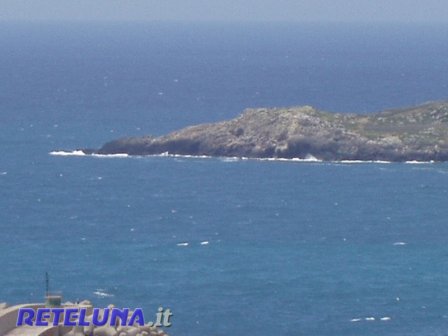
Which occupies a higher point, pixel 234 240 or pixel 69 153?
pixel 69 153

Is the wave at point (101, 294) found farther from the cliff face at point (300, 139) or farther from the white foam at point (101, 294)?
the cliff face at point (300, 139)

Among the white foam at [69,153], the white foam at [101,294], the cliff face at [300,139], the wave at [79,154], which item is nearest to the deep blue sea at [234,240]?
the white foam at [101,294]

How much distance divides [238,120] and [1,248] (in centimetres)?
5760

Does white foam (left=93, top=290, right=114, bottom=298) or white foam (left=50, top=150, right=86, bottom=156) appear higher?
white foam (left=50, top=150, right=86, bottom=156)

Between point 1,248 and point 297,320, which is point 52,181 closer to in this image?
point 1,248

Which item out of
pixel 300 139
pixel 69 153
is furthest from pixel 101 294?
pixel 69 153

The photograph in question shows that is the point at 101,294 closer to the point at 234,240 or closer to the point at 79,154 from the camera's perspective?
the point at 234,240

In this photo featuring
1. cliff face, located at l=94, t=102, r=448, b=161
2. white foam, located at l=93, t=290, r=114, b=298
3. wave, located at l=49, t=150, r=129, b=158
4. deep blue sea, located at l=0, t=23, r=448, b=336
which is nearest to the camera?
deep blue sea, located at l=0, t=23, r=448, b=336

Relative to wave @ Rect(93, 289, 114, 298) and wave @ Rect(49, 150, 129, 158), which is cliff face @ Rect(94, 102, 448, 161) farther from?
wave @ Rect(93, 289, 114, 298)

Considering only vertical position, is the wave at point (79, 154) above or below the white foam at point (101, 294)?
above

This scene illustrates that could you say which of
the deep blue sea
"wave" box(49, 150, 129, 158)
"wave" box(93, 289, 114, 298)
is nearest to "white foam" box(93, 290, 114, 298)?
"wave" box(93, 289, 114, 298)

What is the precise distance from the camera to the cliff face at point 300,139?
158 m

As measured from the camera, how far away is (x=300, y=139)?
158m

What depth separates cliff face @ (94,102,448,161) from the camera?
15762 cm
